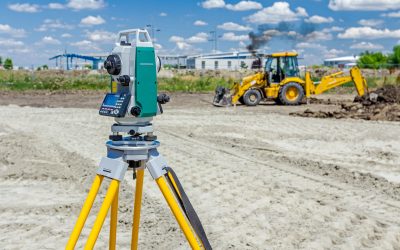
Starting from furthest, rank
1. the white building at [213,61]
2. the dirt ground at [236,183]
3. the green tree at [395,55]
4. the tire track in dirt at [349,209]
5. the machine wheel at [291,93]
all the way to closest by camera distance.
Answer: the green tree at [395,55]
the white building at [213,61]
the machine wheel at [291,93]
the dirt ground at [236,183]
the tire track in dirt at [349,209]

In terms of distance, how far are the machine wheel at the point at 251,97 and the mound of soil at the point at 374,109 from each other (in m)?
3.21

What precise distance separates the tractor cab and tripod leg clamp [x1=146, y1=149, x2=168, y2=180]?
18.7m

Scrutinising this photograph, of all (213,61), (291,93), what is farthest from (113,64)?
(213,61)


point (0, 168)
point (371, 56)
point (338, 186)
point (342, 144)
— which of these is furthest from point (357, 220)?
point (371, 56)

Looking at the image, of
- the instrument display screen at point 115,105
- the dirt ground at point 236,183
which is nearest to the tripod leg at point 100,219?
the instrument display screen at point 115,105

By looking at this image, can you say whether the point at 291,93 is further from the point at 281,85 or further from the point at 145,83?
the point at 145,83

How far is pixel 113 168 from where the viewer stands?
104 inches

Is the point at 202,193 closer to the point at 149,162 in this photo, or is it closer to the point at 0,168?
the point at 0,168

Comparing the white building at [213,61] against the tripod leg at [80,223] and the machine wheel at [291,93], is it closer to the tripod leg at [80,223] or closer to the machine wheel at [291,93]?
the machine wheel at [291,93]

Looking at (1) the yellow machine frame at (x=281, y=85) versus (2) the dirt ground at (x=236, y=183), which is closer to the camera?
(2) the dirt ground at (x=236, y=183)

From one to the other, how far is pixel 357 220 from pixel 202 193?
193cm

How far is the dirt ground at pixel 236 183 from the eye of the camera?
201 inches

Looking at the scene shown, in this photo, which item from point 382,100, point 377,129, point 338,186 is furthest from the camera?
point 382,100

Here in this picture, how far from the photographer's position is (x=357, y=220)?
18.2ft
